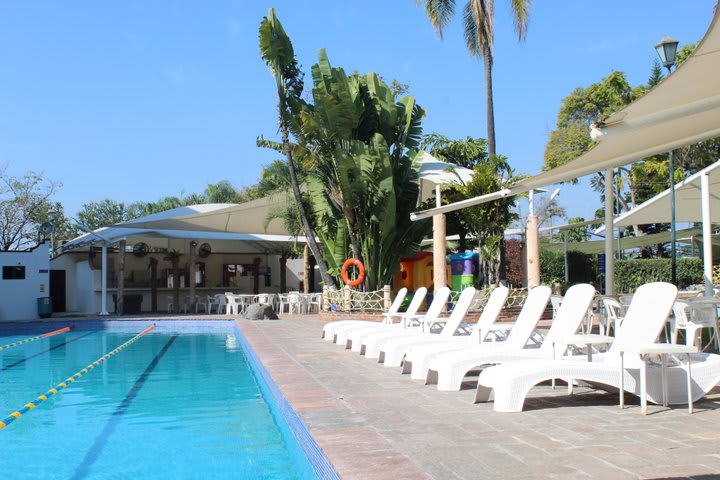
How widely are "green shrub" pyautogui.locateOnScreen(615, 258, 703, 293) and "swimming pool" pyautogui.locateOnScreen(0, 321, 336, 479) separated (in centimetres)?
1758

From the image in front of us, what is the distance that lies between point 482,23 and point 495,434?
61.0 ft

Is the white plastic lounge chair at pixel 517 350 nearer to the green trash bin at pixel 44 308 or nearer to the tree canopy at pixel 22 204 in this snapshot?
the green trash bin at pixel 44 308

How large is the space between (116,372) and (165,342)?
5086 mm

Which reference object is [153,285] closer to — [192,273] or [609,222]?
[192,273]

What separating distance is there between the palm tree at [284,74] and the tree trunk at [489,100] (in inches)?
215

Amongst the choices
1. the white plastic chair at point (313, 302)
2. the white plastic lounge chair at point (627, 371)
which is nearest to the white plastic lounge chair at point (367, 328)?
the white plastic lounge chair at point (627, 371)

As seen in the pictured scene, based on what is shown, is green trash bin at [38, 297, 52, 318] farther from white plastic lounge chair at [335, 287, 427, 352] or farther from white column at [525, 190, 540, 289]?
white column at [525, 190, 540, 289]

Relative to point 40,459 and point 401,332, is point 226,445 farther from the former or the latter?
point 401,332

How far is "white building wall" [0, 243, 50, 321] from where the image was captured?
23.6 metres

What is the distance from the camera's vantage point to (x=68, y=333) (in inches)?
774

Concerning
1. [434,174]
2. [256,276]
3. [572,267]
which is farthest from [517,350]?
[256,276]

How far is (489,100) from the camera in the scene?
20.5m

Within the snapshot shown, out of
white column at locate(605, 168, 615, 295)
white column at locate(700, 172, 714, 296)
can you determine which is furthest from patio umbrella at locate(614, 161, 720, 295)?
white column at locate(605, 168, 615, 295)

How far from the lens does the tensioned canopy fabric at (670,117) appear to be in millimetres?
4570
